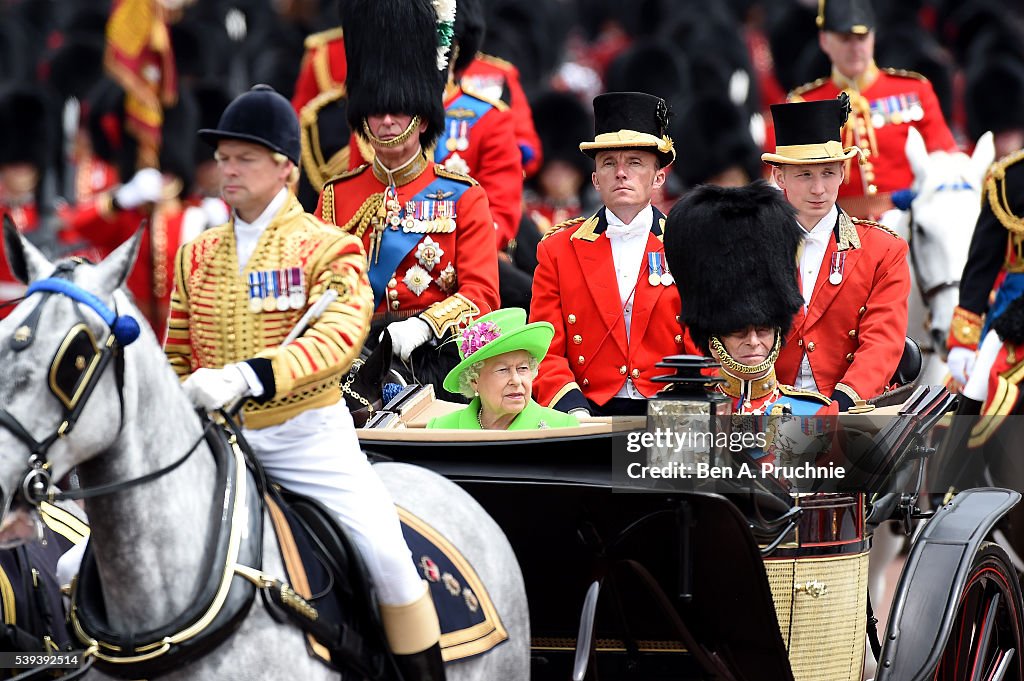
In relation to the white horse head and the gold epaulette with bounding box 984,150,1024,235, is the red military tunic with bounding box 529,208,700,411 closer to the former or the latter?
the gold epaulette with bounding box 984,150,1024,235

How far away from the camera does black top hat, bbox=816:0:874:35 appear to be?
8328mm

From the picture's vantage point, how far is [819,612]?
15.4ft

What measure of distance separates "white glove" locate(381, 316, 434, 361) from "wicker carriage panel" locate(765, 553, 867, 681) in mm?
1368

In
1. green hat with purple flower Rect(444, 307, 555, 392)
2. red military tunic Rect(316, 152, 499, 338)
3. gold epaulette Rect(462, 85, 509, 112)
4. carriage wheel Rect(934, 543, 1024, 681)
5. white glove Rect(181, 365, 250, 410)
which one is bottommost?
carriage wheel Rect(934, 543, 1024, 681)

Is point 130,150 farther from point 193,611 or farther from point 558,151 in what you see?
point 193,611

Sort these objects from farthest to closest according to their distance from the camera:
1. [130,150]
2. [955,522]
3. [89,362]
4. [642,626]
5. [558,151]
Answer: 1. [558,151]
2. [130,150]
3. [955,522]
4. [642,626]
5. [89,362]

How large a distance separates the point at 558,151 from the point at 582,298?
9.28 meters

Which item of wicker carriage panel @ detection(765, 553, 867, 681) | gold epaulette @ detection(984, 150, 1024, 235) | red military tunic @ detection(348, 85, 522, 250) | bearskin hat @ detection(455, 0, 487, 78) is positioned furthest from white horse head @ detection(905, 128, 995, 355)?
wicker carriage panel @ detection(765, 553, 867, 681)

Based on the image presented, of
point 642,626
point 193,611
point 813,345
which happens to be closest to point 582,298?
point 813,345

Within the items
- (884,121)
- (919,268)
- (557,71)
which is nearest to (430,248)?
(919,268)

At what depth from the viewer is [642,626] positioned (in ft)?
15.4

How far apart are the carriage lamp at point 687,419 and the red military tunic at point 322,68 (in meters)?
3.87

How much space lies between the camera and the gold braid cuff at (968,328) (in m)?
6.71

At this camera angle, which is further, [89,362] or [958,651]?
[958,651]
